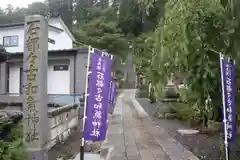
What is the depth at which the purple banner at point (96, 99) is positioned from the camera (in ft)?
19.2

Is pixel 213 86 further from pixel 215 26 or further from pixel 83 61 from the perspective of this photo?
pixel 83 61

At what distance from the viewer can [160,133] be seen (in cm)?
1245

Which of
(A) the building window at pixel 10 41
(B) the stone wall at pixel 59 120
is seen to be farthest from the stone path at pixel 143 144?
(A) the building window at pixel 10 41

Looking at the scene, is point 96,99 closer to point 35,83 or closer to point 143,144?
point 35,83

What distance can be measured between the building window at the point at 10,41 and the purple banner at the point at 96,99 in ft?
85.6

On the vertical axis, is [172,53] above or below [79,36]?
below

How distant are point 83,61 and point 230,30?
59.5 feet

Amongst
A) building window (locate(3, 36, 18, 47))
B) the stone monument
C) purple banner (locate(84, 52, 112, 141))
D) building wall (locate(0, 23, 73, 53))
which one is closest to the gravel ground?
purple banner (locate(84, 52, 112, 141))

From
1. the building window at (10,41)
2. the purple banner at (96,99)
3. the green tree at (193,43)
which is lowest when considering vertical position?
the purple banner at (96,99)

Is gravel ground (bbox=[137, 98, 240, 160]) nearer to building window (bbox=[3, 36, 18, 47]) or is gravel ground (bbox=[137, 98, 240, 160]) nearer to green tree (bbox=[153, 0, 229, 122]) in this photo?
green tree (bbox=[153, 0, 229, 122])

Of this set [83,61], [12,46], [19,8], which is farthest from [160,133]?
[19,8]

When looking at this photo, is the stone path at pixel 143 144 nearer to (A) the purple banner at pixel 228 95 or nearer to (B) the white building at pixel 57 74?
(A) the purple banner at pixel 228 95

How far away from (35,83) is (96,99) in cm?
130

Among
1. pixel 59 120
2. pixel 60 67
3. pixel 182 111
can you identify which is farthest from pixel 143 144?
pixel 60 67
